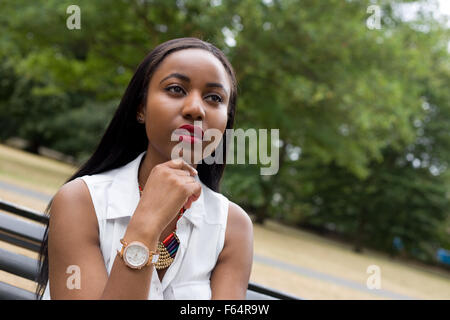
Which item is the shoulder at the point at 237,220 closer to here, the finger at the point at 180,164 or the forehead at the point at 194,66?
the finger at the point at 180,164

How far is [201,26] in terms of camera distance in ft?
46.8

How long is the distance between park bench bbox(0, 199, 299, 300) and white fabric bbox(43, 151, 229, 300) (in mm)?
362

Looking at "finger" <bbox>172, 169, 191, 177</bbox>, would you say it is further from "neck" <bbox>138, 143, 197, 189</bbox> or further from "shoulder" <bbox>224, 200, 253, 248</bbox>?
"shoulder" <bbox>224, 200, 253, 248</bbox>

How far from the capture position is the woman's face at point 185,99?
1522 millimetres

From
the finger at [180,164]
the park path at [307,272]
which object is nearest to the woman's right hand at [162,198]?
the finger at [180,164]

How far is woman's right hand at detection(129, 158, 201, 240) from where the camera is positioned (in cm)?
138

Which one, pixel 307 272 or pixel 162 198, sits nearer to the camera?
pixel 162 198

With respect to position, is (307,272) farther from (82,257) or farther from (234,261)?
(82,257)

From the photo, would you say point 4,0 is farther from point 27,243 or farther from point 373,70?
point 27,243

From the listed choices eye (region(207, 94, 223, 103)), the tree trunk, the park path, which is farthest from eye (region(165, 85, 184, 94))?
the tree trunk

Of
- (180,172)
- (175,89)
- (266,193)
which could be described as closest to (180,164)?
(180,172)

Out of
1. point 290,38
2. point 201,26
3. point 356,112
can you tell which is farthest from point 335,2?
point 201,26

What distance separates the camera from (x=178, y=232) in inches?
65.3

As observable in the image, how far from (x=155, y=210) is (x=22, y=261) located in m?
1.01
